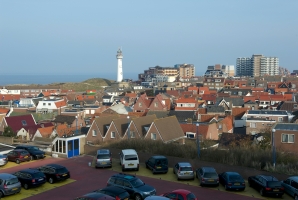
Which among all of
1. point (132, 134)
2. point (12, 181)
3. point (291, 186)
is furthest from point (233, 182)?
point (132, 134)

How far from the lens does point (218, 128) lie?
136ft

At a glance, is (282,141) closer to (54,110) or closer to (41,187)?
(41,187)

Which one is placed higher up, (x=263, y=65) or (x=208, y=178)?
(x=263, y=65)

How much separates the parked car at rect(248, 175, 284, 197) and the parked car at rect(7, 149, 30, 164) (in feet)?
45.9

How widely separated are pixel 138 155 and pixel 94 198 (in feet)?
32.6

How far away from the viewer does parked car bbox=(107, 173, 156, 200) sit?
16062mm

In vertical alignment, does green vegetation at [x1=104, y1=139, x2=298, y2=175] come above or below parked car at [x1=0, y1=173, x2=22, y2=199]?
above

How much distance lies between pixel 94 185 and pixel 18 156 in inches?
274

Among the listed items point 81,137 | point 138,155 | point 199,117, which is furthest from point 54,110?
point 138,155

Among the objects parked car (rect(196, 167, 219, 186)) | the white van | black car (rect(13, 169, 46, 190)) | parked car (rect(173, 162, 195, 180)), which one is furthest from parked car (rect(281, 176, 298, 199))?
black car (rect(13, 169, 46, 190))

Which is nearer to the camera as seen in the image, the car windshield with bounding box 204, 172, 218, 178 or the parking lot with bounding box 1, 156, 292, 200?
the parking lot with bounding box 1, 156, 292, 200

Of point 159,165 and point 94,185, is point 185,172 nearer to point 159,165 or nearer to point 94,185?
point 159,165

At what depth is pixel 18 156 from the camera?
23453mm

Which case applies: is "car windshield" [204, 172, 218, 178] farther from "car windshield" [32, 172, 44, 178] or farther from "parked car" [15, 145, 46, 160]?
"parked car" [15, 145, 46, 160]
